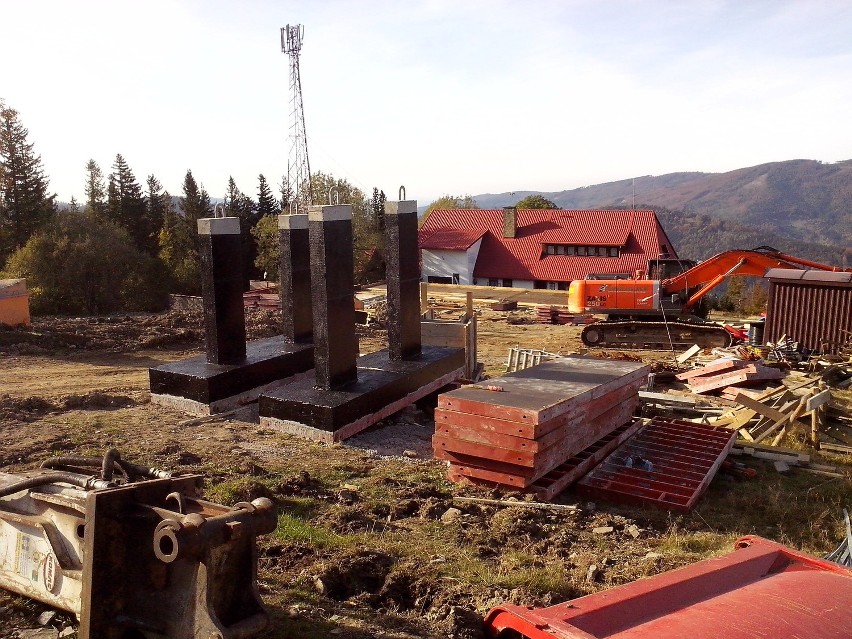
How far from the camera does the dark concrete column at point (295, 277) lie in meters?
12.5

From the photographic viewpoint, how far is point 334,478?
823 centimetres

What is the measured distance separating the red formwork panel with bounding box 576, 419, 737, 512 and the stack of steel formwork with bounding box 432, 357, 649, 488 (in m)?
0.48

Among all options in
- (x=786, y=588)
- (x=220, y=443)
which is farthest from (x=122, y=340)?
(x=786, y=588)

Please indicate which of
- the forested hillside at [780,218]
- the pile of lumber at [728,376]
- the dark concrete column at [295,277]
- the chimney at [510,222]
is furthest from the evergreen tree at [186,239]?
the forested hillside at [780,218]

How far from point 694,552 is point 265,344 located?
344 inches

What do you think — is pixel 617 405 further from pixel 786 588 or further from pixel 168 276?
pixel 168 276

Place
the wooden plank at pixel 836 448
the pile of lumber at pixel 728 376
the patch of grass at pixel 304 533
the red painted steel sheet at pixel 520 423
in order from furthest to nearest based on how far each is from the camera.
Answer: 1. the pile of lumber at pixel 728 376
2. the wooden plank at pixel 836 448
3. the red painted steel sheet at pixel 520 423
4. the patch of grass at pixel 304 533

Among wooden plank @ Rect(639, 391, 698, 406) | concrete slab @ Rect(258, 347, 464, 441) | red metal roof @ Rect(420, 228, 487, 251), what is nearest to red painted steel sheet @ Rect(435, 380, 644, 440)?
concrete slab @ Rect(258, 347, 464, 441)

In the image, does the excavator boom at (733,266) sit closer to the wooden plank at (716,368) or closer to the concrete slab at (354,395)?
the wooden plank at (716,368)

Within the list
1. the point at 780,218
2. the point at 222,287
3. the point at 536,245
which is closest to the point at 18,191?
the point at 536,245

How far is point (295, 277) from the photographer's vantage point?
1259 centimetres

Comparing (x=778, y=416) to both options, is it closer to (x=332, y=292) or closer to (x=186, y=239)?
(x=332, y=292)

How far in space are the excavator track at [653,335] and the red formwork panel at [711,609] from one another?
1573cm

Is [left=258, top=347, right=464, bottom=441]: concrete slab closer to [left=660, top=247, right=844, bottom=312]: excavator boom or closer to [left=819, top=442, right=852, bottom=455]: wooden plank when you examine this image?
[left=819, top=442, right=852, bottom=455]: wooden plank
